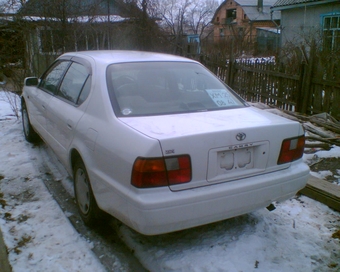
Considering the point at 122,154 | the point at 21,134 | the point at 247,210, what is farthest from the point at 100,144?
the point at 21,134

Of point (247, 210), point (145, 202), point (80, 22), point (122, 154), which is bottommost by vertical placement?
point (247, 210)

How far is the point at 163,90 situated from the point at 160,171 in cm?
117

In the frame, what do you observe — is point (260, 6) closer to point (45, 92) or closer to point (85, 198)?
point (45, 92)

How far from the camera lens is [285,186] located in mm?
3102

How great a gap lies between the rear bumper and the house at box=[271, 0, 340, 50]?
43.4 ft

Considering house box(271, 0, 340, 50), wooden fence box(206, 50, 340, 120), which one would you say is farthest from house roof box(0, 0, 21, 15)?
house box(271, 0, 340, 50)

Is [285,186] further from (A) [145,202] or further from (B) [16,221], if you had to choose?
(B) [16,221]

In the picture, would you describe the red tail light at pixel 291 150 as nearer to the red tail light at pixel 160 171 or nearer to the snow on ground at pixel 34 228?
the red tail light at pixel 160 171

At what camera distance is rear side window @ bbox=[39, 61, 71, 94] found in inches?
180

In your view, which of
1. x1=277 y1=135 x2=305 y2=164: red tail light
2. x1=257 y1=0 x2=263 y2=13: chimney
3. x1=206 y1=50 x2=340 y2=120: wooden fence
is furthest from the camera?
x1=257 y1=0 x2=263 y2=13: chimney

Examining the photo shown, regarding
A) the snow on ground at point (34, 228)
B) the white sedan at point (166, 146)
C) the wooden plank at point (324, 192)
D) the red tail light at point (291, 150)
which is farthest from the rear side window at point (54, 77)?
the wooden plank at point (324, 192)

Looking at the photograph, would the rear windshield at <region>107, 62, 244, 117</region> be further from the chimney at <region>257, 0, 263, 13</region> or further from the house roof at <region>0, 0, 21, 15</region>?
the chimney at <region>257, 0, 263, 13</region>

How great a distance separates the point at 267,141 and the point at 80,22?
9.09m

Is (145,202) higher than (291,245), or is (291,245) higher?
(145,202)
